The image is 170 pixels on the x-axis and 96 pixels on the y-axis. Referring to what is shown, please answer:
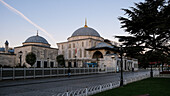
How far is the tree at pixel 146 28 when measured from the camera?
16.1m

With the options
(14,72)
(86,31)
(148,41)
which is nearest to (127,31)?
(148,41)

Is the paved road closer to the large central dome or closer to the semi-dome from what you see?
the semi-dome

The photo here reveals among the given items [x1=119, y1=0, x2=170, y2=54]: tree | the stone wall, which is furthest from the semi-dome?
[x1=119, y1=0, x2=170, y2=54]: tree

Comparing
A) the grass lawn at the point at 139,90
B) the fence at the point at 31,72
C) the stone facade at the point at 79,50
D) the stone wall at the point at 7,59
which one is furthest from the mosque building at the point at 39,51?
the grass lawn at the point at 139,90

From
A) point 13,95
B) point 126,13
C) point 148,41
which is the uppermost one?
point 126,13

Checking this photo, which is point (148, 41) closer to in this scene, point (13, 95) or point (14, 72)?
point (13, 95)

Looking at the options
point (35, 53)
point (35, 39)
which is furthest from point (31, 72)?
point (35, 39)

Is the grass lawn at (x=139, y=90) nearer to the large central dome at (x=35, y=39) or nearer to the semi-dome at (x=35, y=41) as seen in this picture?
the semi-dome at (x=35, y=41)

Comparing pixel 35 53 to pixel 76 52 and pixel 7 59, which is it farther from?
pixel 76 52

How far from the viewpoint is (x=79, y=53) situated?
57.7 meters

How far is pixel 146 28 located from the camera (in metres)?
16.8

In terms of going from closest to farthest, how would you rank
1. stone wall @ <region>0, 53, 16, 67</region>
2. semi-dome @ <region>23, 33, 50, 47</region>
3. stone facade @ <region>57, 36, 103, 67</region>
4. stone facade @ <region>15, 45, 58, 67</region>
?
stone wall @ <region>0, 53, 16, 67</region> < stone facade @ <region>15, 45, 58, 67</region> < semi-dome @ <region>23, 33, 50, 47</region> < stone facade @ <region>57, 36, 103, 67</region>

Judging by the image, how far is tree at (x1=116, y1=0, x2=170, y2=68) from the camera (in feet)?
52.7

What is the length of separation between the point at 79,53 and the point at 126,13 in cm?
4152
